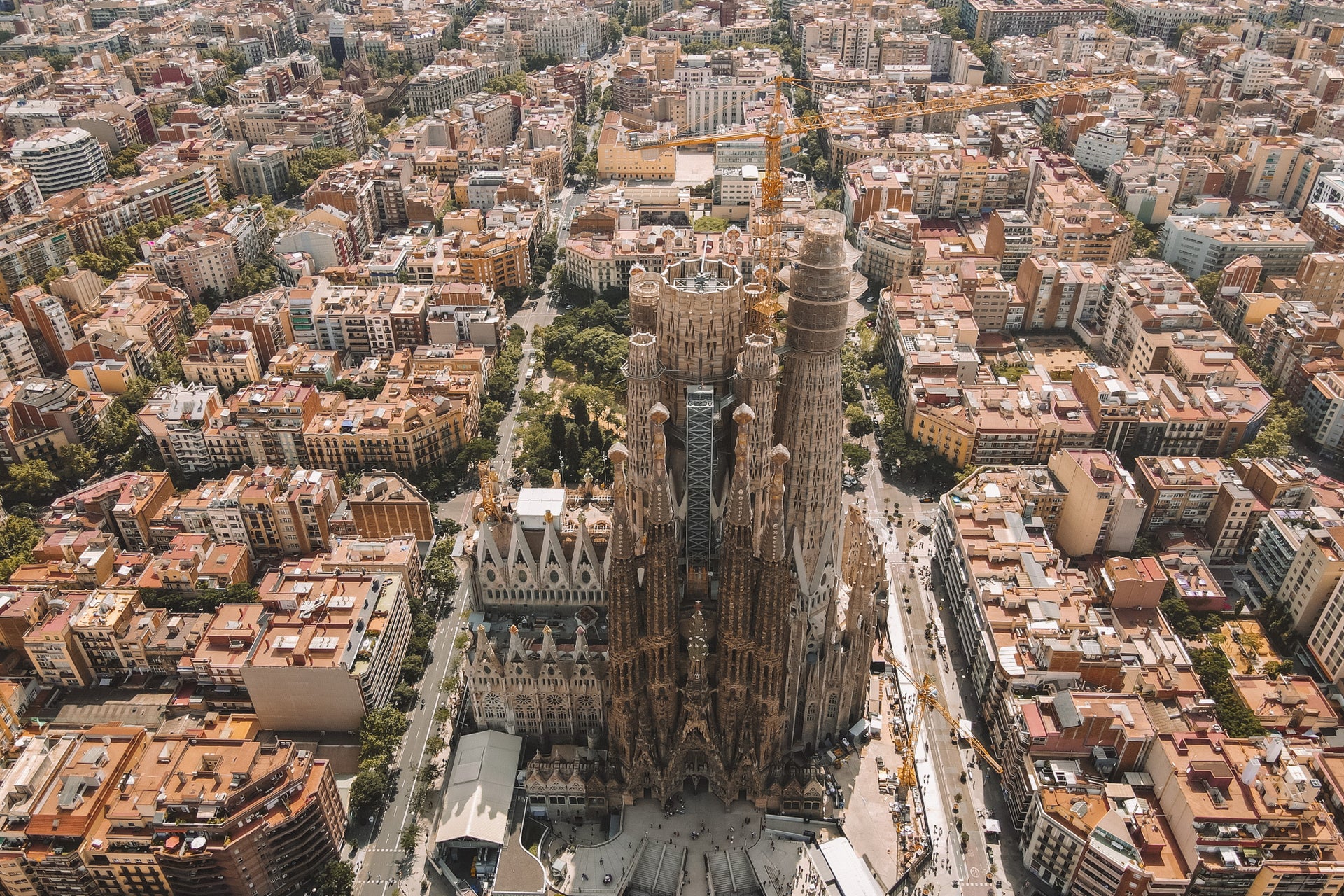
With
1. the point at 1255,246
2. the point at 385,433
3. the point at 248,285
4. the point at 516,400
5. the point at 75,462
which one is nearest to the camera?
the point at 385,433

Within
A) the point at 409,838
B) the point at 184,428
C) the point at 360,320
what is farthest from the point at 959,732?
the point at 360,320

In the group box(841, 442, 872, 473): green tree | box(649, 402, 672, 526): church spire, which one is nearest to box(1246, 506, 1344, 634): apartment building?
box(841, 442, 872, 473): green tree

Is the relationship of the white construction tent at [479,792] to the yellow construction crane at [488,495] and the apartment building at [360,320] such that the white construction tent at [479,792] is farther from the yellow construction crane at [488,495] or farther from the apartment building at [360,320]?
the apartment building at [360,320]

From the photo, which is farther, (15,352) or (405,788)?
(15,352)

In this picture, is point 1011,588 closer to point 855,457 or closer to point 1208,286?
point 855,457

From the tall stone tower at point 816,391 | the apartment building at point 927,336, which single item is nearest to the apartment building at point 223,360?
the tall stone tower at point 816,391

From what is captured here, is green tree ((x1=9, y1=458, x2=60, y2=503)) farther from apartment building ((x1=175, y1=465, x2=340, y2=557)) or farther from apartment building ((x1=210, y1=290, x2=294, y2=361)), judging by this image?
apartment building ((x1=210, y1=290, x2=294, y2=361))
